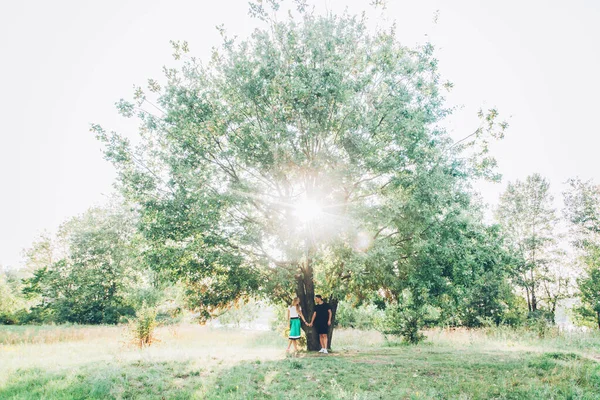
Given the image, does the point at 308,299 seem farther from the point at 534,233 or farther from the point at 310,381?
the point at 534,233

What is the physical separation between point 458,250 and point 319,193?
523cm

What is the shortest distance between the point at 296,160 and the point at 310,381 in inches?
266

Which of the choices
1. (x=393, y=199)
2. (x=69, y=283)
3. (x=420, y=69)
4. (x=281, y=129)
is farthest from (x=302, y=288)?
(x=69, y=283)

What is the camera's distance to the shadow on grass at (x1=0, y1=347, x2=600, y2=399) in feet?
24.4

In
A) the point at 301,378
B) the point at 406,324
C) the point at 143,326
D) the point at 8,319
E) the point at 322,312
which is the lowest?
the point at 8,319

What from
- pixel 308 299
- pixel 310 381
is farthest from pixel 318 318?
pixel 310 381

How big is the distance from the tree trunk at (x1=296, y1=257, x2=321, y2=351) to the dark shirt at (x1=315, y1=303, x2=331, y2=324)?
369mm

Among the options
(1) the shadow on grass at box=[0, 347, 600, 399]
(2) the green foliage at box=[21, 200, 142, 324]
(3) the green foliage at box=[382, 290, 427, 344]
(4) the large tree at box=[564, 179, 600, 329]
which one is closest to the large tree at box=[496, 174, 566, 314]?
(4) the large tree at box=[564, 179, 600, 329]

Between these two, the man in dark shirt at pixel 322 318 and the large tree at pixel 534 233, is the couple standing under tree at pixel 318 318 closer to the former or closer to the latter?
the man in dark shirt at pixel 322 318

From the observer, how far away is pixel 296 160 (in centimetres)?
1170

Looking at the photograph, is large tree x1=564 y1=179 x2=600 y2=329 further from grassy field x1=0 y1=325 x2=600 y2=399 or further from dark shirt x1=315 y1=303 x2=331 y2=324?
dark shirt x1=315 y1=303 x2=331 y2=324

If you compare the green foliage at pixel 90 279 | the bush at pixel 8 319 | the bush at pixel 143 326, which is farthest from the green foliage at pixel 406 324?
the bush at pixel 8 319

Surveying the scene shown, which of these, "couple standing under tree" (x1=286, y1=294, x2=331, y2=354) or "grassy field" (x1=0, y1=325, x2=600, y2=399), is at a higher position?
"couple standing under tree" (x1=286, y1=294, x2=331, y2=354)

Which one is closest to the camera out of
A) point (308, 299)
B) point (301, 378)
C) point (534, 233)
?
point (301, 378)
